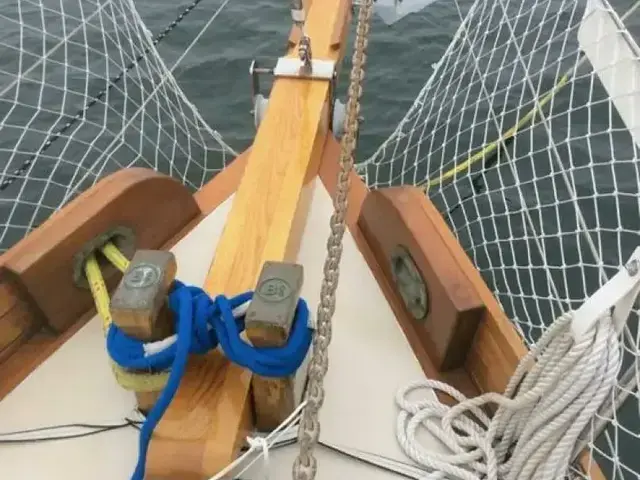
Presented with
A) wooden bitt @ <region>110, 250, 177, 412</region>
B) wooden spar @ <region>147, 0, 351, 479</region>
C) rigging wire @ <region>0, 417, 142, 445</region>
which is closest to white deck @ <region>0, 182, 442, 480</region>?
rigging wire @ <region>0, 417, 142, 445</region>

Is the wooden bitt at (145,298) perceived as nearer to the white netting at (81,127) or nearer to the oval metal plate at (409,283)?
the oval metal plate at (409,283)

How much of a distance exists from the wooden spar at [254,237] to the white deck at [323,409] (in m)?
0.12

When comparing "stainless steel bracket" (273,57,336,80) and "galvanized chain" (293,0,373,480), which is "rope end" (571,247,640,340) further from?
"stainless steel bracket" (273,57,336,80)

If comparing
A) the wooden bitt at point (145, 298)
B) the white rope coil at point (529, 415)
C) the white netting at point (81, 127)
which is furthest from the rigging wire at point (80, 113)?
the white rope coil at point (529, 415)

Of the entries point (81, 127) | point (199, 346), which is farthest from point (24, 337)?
point (81, 127)

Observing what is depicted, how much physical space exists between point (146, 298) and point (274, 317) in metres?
0.18

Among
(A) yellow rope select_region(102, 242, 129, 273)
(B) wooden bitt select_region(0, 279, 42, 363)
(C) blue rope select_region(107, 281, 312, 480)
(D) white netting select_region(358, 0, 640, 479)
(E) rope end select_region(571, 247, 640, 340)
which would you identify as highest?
(E) rope end select_region(571, 247, 640, 340)

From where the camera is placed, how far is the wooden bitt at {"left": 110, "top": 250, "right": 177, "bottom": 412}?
Result: 3.60ft

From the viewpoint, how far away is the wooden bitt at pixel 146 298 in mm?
1097

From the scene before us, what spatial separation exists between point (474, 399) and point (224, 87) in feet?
8.00

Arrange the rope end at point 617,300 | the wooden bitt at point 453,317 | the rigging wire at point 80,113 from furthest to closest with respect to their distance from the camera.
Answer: the rigging wire at point 80,113 → the wooden bitt at point 453,317 → the rope end at point 617,300

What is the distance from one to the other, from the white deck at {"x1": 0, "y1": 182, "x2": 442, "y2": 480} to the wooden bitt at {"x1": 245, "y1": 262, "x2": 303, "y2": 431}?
0.12m

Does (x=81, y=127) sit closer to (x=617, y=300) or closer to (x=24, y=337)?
(x=24, y=337)

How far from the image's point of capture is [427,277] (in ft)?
4.48
